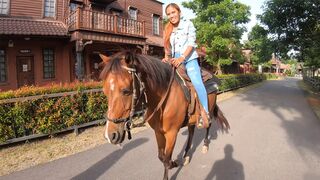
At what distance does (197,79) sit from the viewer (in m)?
4.81

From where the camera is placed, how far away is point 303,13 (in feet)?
67.6

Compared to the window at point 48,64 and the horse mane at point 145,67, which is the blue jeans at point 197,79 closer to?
the horse mane at point 145,67

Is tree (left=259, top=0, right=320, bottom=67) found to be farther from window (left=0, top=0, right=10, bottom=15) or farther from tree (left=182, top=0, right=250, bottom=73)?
window (left=0, top=0, right=10, bottom=15)

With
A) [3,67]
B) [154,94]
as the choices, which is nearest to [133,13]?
[3,67]

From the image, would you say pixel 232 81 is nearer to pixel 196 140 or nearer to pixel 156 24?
pixel 156 24

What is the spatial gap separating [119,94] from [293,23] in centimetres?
2283

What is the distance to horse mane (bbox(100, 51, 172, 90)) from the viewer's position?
10.2 ft

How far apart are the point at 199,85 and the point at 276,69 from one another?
110m

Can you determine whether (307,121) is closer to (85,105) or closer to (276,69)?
(85,105)

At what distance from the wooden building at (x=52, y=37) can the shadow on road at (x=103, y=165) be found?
9.12 metres

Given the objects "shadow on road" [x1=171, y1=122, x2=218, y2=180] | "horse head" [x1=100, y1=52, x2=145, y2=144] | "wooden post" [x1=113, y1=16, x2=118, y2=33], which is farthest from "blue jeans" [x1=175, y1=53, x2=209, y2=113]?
"wooden post" [x1=113, y1=16, x2=118, y2=33]

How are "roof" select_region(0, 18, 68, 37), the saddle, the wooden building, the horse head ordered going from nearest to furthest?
the horse head → the saddle → "roof" select_region(0, 18, 68, 37) → the wooden building

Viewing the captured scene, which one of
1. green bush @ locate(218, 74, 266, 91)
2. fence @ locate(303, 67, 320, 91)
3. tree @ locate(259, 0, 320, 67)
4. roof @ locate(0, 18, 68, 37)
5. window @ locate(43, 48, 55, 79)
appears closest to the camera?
roof @ locate(0, 18, 68, 37)

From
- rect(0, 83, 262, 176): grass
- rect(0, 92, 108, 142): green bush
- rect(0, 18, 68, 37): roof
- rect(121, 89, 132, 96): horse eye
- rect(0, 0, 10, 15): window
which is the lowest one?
rect(0, 83, 262, 176): grass
